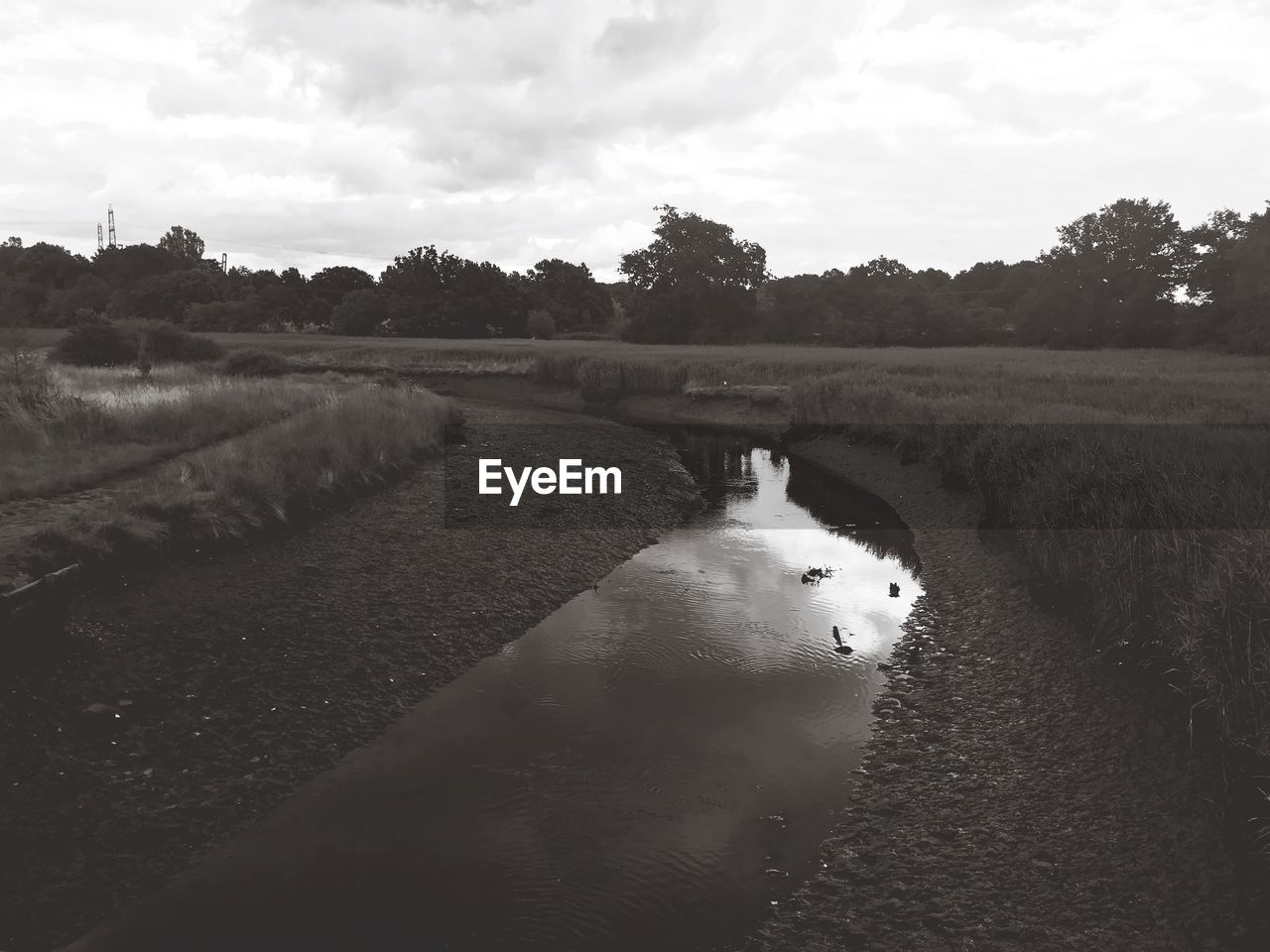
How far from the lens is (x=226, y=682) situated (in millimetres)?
8852

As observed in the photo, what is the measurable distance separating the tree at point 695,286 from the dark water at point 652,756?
7081 centimetres

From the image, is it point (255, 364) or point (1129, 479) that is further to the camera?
point (255, 364)

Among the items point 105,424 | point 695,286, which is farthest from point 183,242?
point 105,424


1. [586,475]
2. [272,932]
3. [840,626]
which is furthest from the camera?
[586,475]

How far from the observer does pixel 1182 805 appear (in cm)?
622

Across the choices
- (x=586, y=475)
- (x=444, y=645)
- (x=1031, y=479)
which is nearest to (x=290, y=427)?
(x=586, y=475)

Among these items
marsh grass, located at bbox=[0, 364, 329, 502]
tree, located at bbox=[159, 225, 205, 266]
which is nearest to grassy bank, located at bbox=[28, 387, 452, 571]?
marsh grass, located at bbox=[0, 364, 329, 502]

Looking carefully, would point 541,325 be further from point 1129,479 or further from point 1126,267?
point 1129,479

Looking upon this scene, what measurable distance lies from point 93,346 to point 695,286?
190 ft

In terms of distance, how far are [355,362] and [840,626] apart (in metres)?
52.4

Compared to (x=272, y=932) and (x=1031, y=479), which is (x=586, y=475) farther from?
(x=272, y=932)

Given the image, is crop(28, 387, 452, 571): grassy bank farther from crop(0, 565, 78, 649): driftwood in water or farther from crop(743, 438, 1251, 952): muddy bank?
crop(743, 438, 1251, 952): muddy bank

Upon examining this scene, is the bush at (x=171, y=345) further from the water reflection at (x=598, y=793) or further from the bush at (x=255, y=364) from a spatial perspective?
the water reflection at (x=598, y=793)

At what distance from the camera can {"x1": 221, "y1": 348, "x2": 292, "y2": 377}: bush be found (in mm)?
45800
